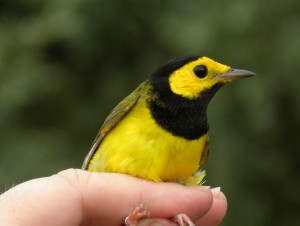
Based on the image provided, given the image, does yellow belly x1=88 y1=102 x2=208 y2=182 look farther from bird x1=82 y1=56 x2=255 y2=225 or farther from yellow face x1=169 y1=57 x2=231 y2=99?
yellow face x1=169 y1=57 x2=231 y2=99

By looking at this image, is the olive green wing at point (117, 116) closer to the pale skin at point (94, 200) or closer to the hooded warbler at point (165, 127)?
the hooded warbler at point (165, 127)

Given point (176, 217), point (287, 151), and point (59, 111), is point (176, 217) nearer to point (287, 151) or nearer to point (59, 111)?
point (287, 151)

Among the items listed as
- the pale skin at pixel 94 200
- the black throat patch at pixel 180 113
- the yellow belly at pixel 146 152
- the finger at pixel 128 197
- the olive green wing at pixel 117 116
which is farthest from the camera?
the olive green wing at pixel 117 116

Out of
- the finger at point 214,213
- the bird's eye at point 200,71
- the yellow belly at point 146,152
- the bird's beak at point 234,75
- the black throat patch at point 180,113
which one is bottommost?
the finger at point 214,213

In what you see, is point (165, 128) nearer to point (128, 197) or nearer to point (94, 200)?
point (128, 197)

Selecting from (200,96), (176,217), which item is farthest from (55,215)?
(200,96)

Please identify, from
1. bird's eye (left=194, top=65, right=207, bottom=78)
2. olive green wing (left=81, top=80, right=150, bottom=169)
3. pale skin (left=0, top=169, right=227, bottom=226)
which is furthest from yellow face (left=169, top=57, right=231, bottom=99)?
pale skin (left=0, top=169, right=227, bottom=226)

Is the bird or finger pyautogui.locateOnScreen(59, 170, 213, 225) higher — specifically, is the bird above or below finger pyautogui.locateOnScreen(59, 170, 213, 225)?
above

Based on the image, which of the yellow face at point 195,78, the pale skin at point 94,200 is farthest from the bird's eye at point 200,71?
the pale skin at point 94,200

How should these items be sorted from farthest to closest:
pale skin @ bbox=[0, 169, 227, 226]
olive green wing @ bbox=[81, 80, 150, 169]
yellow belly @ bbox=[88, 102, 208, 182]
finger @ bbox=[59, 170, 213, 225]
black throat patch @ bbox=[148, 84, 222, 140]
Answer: olive green wing @ bbox=[81, 80, 150, 169] → black throat patch @ bbox=[148, 84, 222, 140] → yellow belly @ bbox=[88, 102, 208, 182] → finger @ bbox=[59, 170, 213, 225] → pale skin @ bbox=[0, 169, 227, 226]
